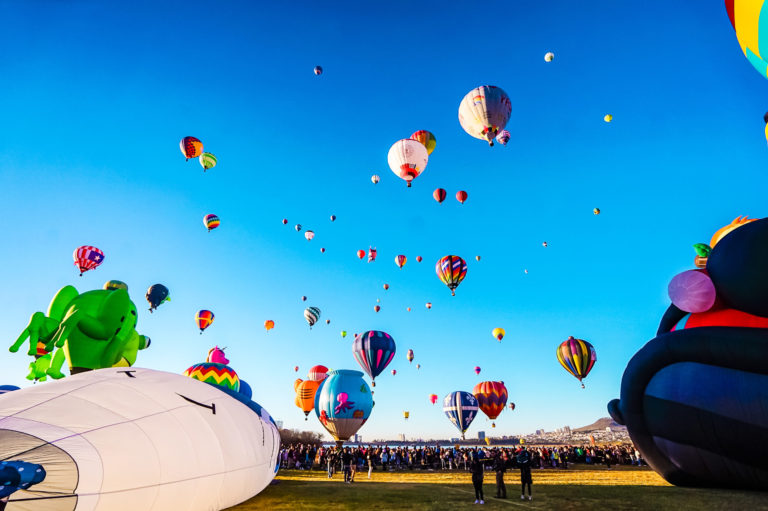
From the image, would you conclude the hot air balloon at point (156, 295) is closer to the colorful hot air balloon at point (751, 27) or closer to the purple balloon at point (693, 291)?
the purple balloon at point (693, 291)

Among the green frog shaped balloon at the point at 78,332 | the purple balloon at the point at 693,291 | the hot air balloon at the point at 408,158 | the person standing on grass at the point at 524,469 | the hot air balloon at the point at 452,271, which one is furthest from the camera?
the hot air balloon at the point at 452,271

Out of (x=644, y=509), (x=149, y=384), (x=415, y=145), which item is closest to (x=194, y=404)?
(x=149, y=384)

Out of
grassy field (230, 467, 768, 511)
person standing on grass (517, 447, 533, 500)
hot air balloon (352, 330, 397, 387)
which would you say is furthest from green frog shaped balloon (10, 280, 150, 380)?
hot air balloon (352, 330, 397, 387)

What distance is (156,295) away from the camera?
58.0 ft

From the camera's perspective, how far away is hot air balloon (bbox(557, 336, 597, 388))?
19172 millimetres

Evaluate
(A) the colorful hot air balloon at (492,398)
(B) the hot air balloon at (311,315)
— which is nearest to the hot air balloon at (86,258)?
(B) the hot air balloon at (311,315)

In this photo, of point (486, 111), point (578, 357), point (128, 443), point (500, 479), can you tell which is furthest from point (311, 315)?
point (128, 443)

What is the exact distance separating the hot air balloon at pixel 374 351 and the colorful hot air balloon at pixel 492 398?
937cm

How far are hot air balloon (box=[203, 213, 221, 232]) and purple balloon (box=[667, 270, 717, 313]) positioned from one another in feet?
63.1

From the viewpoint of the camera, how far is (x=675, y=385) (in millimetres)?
8273

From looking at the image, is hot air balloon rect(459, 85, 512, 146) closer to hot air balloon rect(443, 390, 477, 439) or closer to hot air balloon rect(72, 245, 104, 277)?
hot air balloon rect(72, 245, 104, 277)

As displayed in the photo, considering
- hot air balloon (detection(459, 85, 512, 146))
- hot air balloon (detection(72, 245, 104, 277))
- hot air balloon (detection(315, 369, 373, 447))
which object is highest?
hot air balloon (detection(459, 85, 512, 146))

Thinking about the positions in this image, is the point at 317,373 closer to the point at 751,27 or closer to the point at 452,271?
the point at 452,271

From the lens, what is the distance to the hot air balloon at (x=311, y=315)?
28250 millimetres
